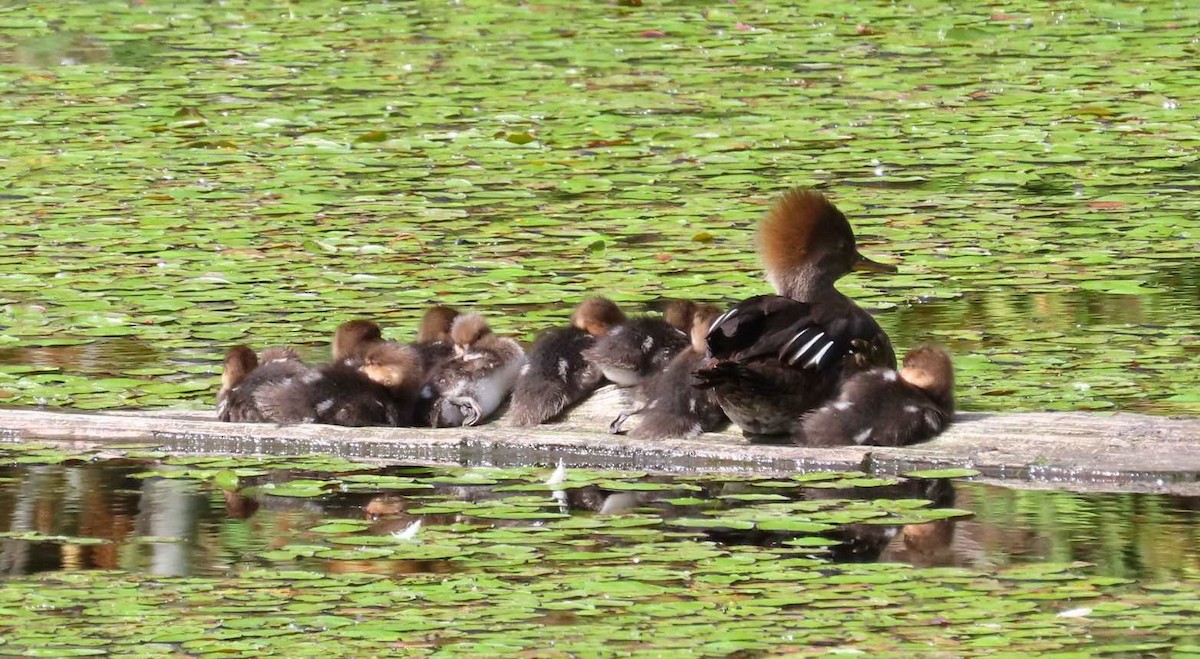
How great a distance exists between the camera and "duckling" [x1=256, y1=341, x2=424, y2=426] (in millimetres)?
7824

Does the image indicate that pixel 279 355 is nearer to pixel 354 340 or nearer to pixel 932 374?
pixel 354 340

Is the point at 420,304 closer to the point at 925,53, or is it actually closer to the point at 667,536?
the point at 667,536

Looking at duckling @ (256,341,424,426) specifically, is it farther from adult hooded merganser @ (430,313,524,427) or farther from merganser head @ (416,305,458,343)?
merganser head @ (416,305,458,343)

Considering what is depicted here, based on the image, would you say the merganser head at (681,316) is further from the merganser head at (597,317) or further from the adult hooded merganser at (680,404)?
the adult hooded merganser at (680,404)

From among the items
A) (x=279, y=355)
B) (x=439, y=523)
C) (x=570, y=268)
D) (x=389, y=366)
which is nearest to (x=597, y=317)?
(x=389, y=366)

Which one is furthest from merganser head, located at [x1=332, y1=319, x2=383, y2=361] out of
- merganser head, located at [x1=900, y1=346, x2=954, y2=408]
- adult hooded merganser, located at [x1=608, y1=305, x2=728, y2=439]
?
merganser head, located at [x1=900, y1=346, x2=954, y2=408]

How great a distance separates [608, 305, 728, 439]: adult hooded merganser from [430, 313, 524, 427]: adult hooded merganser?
0.53 meters

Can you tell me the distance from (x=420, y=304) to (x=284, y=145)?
13.0ft

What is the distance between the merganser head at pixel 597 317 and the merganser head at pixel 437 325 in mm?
459

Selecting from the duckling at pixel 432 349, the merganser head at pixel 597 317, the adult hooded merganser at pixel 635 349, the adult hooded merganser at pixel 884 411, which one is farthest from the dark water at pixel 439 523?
the merganser head at pixel 597 317

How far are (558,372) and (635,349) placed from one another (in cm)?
25

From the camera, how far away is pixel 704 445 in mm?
7352

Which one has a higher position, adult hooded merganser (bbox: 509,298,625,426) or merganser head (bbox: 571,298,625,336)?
merganser head (bbox: 571,298,625,336)

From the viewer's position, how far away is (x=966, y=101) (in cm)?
1404
